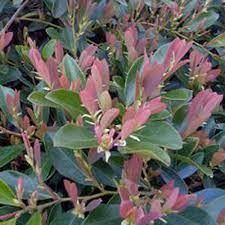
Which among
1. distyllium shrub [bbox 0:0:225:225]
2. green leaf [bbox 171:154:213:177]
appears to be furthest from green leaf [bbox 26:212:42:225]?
green leaf [bbox 171:154:213:177]

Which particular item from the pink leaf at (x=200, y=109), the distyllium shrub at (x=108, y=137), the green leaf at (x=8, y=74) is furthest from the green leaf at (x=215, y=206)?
the green leaf at (x=8, y=74)

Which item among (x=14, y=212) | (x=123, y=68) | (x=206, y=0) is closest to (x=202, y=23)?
(x=206, y=0)

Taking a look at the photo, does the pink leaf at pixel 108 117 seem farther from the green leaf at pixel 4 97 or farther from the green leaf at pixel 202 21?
the green leaf at pixel 202 21

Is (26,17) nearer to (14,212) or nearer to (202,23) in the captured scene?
(202,23)

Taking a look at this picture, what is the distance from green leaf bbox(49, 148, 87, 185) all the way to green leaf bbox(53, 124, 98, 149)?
0.44ft

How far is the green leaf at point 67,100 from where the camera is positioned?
39.8 inches

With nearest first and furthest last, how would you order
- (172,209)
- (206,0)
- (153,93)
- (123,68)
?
1. (172,209)
2. (153,93)
3. (123,68)
4. (206,0)

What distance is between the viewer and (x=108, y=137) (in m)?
0.93

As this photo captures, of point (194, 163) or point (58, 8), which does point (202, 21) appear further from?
point (194, 163)

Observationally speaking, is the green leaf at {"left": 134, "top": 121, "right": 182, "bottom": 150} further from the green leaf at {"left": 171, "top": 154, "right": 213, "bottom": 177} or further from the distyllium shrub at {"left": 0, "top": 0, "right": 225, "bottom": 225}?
the green leaf at {"left": 171, "top": 154, "right": 213, "bottom": 177}

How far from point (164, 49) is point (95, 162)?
0.32m

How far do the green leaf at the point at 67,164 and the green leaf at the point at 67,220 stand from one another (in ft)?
0.24

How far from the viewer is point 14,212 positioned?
1058mm

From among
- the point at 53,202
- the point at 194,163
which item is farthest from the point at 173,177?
the point at 53,202
